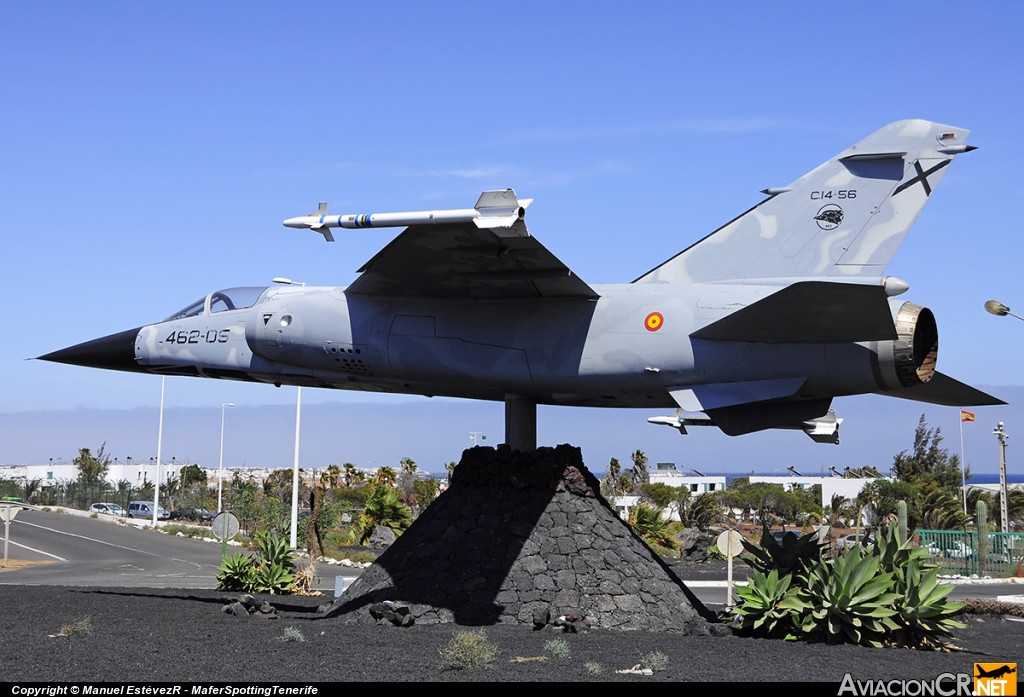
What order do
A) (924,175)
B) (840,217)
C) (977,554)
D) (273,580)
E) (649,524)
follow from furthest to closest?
(977,554) < (649,524) < (273,580) < (840,217) < (924,175)

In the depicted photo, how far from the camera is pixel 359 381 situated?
14.1 meters

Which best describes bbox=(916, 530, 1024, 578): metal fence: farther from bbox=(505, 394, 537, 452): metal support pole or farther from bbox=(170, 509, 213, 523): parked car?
bbox=(170, 509, 213, 523): parked car

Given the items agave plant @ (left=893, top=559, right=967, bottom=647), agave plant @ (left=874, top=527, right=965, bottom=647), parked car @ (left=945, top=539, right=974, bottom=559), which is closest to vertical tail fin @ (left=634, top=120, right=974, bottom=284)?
agave plant @ (left=874, top=527, right=965, bottom=647)

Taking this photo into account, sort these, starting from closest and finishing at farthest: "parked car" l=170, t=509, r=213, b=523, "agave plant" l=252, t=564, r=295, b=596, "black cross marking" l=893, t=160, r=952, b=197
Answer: "black cross marking" l=893, t=160, r=952, b=197, "agave plant" l=252, t=564, r=295, b=596, "parked car" l=170, t=509, r=213, b=523

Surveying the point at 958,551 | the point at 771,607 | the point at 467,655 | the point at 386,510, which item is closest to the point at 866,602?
the point at 771,607

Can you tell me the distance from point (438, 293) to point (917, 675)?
7.64 m

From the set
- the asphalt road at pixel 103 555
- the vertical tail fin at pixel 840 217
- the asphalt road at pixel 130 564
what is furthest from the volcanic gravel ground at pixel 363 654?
the asphalt road at pixel 103 555

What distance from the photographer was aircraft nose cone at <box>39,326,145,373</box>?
1570 centimetres

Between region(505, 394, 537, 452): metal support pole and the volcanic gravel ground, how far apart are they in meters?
2.79

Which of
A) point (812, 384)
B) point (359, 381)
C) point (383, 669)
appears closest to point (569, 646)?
point (383, 669)

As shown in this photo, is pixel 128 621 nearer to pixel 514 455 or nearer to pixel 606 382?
pixel 514 455

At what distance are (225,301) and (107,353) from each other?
2.49m

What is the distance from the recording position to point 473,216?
9.79 m

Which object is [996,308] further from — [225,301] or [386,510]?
[386,510]
